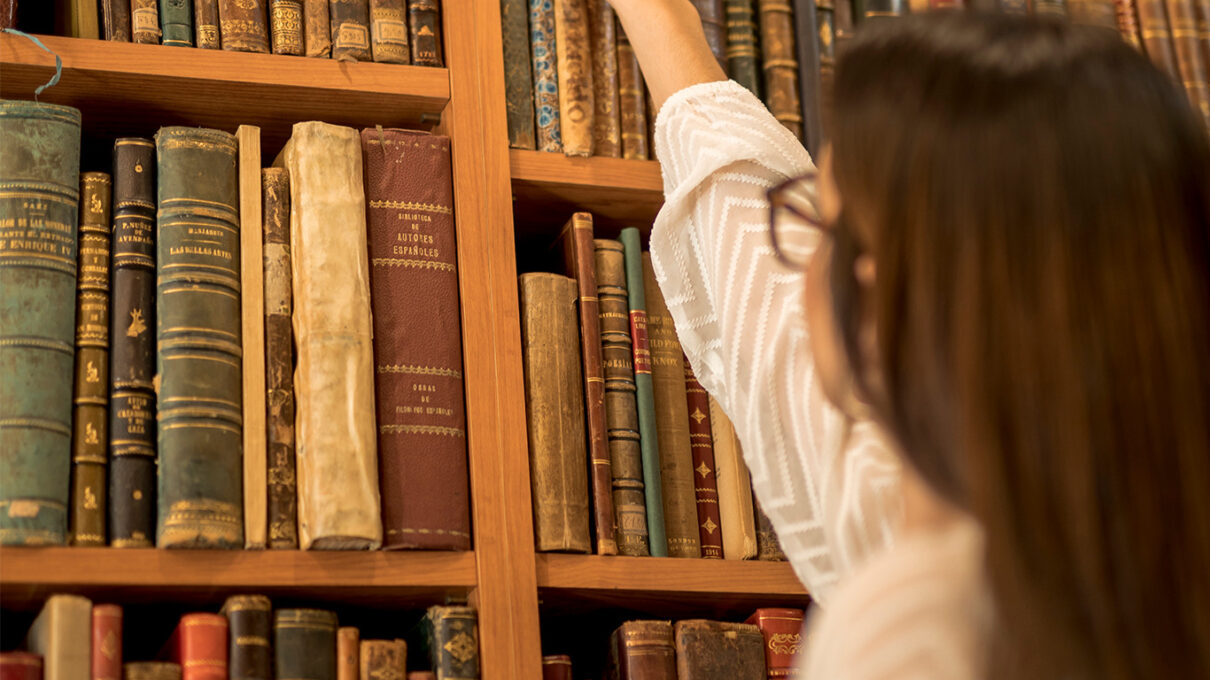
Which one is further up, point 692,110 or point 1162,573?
point 692,110

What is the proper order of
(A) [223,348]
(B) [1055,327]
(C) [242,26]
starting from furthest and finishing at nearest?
(C) [242,26] → (A) [223,348] → (B) [1055,327]

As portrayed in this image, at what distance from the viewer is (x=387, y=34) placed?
3.92 ft

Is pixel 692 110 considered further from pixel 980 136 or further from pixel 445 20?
pixel 980 136

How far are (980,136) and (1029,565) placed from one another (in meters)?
0.20

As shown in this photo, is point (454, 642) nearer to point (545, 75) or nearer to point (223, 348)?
point (223, 348)

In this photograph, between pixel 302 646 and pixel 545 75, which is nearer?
pixel 302 646

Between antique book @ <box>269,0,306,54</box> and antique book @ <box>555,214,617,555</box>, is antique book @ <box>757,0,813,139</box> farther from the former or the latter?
antique book @ <box>269,0,306,54</box>

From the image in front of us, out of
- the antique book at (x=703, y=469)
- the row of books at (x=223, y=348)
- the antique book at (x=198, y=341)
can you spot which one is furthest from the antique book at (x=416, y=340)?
the antique book at (x=703, y=469)

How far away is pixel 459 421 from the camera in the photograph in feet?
→ 3.65

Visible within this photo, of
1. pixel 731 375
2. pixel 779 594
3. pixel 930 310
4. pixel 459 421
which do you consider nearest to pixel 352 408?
pixel 459 421

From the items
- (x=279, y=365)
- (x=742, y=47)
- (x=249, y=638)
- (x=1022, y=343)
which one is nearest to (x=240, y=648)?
Result: (x=249, y=638)

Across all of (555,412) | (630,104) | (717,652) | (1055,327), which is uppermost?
(630,104)

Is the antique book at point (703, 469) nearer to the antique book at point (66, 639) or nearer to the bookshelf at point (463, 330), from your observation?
the bookshelf at point (463, 330)

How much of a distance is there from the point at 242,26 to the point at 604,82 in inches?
12.9
